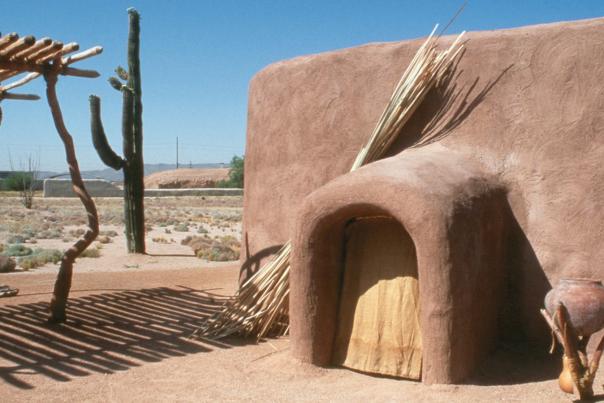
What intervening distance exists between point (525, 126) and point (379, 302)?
6.17 feet

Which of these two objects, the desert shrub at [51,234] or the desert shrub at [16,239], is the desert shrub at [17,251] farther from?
the desert shrub at [51,234]

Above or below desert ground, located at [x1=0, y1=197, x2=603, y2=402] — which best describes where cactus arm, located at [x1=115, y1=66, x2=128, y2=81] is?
above

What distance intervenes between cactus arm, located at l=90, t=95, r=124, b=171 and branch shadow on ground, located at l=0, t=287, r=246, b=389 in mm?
5635

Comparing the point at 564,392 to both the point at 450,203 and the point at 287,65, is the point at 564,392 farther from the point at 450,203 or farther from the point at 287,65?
the point at 287,65

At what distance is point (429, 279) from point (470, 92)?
76.9 inches

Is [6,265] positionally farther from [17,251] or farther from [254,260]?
[254,260]

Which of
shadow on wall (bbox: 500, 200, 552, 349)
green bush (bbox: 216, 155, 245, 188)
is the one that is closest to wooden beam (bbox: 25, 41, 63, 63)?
shadow on wall (bbox: 500, 200, 552, 349)

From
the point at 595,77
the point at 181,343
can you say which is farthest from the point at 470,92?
the point at 181,343

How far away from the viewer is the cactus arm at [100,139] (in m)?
13.7

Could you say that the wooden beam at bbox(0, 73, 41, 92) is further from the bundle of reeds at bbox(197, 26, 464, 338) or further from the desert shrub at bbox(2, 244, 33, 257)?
the desert shrub at bbox(2, 244, 33, 257)

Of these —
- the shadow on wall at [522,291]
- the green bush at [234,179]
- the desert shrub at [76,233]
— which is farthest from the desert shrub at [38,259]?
the green bush at [234,179]

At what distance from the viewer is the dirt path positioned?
4.89 meters

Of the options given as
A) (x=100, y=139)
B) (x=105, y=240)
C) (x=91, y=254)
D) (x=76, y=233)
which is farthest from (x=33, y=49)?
(x=76, y=233)

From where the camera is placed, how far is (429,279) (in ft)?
15.6
